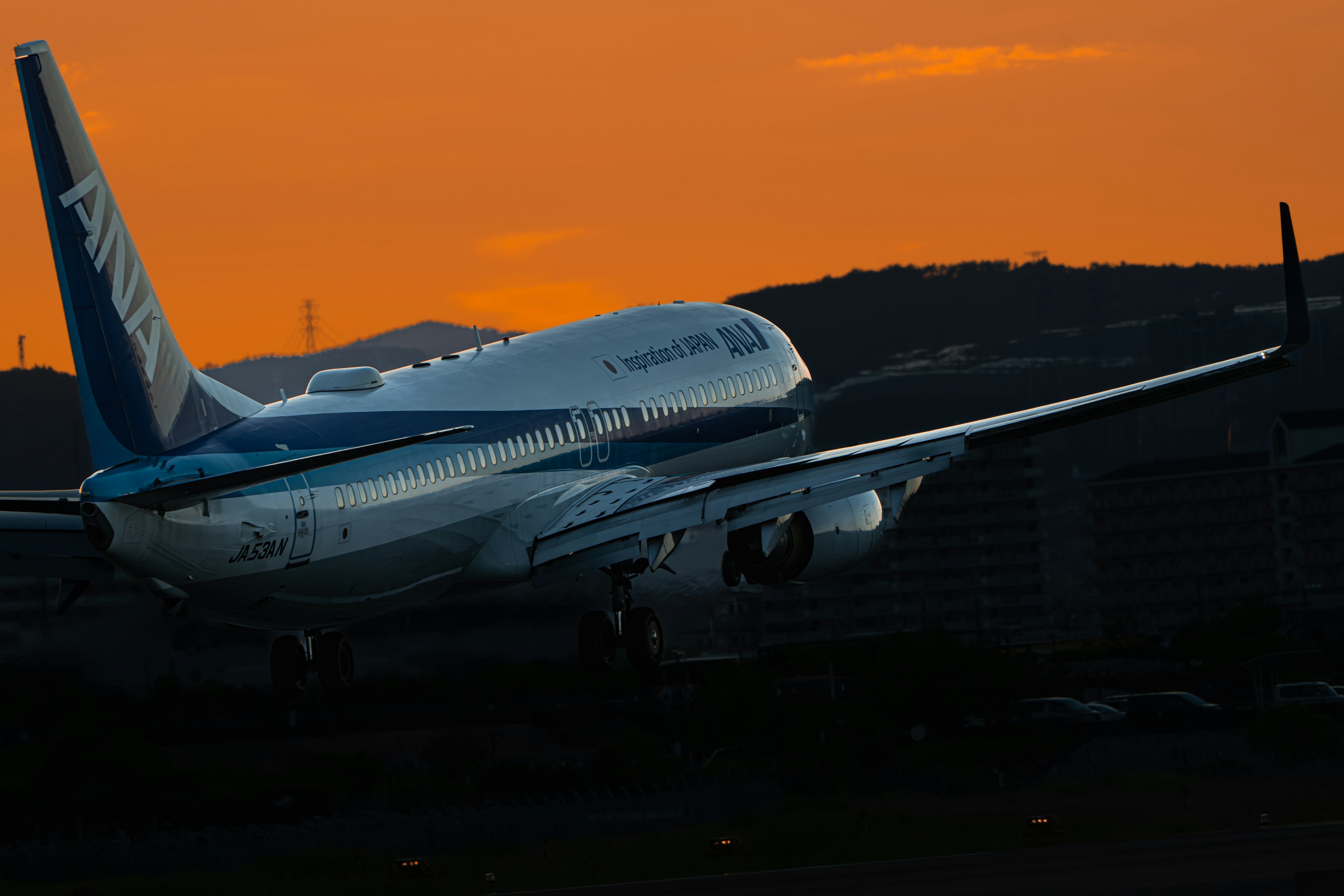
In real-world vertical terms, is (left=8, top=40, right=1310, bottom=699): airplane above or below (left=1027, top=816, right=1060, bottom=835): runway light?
above

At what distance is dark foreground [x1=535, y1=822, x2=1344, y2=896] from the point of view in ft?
134

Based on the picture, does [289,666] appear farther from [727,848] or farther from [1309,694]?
[1309,694]

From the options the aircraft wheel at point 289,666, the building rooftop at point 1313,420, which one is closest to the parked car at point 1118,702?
the aircraft wheel at point 289,666

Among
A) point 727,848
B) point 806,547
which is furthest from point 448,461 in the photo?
point 727,848

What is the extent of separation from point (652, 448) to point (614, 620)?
452 cm

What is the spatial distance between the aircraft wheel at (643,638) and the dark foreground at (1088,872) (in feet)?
39.5

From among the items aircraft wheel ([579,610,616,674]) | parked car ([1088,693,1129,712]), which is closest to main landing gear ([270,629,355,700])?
aircraft wheel ([579,610,616,674])

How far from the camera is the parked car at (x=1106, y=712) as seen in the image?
9869cm

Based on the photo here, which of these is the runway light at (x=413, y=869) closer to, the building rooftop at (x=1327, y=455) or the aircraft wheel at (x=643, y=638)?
the aircraft wheel at (x=643, y=638)

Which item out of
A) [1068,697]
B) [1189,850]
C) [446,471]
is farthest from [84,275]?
[1068,697]

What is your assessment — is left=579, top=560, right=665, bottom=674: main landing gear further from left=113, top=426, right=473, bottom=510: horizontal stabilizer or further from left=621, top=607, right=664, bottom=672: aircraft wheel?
left=113, top=426, right=473, bottom=510: horizontal stabilizer

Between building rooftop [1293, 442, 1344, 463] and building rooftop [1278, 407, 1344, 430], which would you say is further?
building rooftop [1278, 407, 1344, 430]

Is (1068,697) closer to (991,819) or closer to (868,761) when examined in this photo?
(868,761)

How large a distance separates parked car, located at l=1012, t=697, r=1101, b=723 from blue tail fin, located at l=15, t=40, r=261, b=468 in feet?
263
